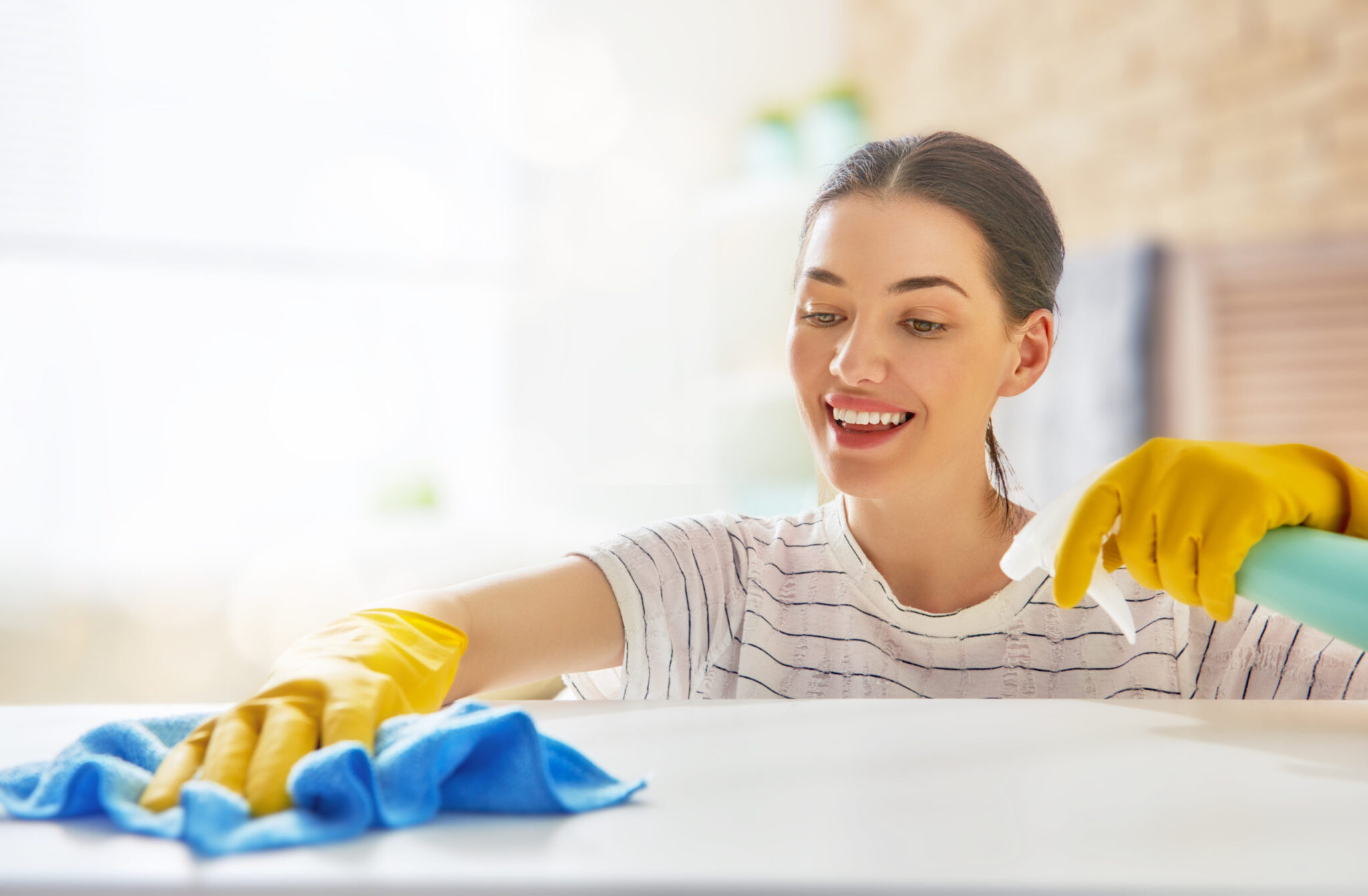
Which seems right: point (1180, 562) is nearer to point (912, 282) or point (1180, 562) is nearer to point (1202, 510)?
point (1202, 510)

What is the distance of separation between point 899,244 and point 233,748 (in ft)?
2.37

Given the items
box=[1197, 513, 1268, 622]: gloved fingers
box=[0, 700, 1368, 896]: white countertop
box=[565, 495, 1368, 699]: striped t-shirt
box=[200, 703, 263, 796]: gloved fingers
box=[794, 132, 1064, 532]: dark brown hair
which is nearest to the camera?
box=[0, 700, 1368, 896]: white countertop

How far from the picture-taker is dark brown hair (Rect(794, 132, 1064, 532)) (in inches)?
40.3

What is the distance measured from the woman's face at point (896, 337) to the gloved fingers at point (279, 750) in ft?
1.91

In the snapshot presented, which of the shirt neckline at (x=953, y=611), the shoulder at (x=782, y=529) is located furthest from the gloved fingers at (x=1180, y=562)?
the shoulder at (x=782, y=529)

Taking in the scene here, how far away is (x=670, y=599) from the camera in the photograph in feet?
3.26

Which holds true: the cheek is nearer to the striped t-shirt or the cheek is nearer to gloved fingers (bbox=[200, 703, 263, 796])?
the striped t-shirt

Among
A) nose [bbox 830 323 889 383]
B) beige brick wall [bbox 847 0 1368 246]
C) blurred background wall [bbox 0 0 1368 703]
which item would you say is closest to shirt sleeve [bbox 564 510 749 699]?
nose [bbox 830 323 889 383]

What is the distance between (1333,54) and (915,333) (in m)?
1.92

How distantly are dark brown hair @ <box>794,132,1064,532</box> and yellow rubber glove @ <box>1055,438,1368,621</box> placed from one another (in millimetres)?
361

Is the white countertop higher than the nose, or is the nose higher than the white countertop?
the nose

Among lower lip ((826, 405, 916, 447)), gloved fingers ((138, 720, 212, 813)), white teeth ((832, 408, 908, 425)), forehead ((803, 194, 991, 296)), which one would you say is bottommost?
gloved fingers ((138, 720, 212, 813))

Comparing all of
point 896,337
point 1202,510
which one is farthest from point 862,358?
point 1202,510

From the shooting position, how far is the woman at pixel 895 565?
2.86 ft
